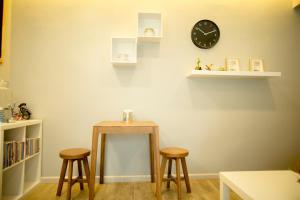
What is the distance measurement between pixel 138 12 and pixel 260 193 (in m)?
2.23

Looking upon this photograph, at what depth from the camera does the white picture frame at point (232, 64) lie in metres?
2.63

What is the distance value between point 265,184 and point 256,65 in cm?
178

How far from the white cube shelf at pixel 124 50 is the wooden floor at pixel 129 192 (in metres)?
1.50

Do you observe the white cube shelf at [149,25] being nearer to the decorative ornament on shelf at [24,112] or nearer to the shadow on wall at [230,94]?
the shadow on wall at [230,94]

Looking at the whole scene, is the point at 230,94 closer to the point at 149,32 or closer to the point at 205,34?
the point at 205,34

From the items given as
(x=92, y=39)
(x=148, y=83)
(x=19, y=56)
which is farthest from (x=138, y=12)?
(x=19, y=56)

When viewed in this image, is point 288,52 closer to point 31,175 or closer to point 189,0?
point 189,0

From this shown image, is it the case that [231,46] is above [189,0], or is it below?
below

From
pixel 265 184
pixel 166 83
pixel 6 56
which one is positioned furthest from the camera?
pixel 166 83

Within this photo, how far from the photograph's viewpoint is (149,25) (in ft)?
8.64

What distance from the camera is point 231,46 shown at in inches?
106

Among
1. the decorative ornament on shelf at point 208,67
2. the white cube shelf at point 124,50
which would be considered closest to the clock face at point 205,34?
the decorative ornament on shelf at point 208,67

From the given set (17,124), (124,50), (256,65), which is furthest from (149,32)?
(17,124)

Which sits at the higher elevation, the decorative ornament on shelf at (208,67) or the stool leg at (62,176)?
the decorative ornament on shelf at (208,67)
